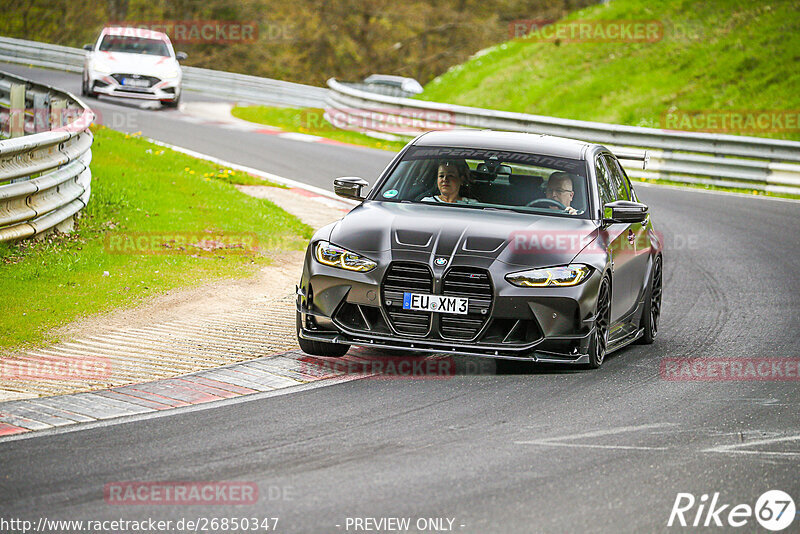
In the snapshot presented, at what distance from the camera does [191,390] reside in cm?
760

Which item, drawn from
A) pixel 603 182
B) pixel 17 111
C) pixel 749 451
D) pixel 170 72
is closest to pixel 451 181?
pixel 603 182

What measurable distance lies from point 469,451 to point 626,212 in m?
3.18

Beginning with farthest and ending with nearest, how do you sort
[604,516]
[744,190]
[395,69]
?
[395,69]
[744,190]
[604,516]

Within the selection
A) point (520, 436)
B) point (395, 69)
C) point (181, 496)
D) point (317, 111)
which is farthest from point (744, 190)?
point (395, 69)

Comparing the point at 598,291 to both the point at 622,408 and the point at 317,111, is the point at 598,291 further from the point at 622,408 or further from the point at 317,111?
the point at 317,111

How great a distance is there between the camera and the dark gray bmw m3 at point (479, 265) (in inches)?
311

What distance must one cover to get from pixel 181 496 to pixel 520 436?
6.85ft

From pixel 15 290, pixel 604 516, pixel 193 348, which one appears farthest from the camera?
pixel 15 290

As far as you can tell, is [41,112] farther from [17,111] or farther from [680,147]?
[680,147]

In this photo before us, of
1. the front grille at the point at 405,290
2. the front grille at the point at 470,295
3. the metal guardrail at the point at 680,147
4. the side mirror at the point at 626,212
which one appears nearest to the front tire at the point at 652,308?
the side mirror at the point at 626,212

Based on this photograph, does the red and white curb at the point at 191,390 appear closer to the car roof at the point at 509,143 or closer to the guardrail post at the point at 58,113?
the car roof at the point at 509,143

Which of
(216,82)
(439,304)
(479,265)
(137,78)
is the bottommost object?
(216,82)

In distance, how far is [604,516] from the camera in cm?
536

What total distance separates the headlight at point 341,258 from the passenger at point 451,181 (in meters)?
1.24
